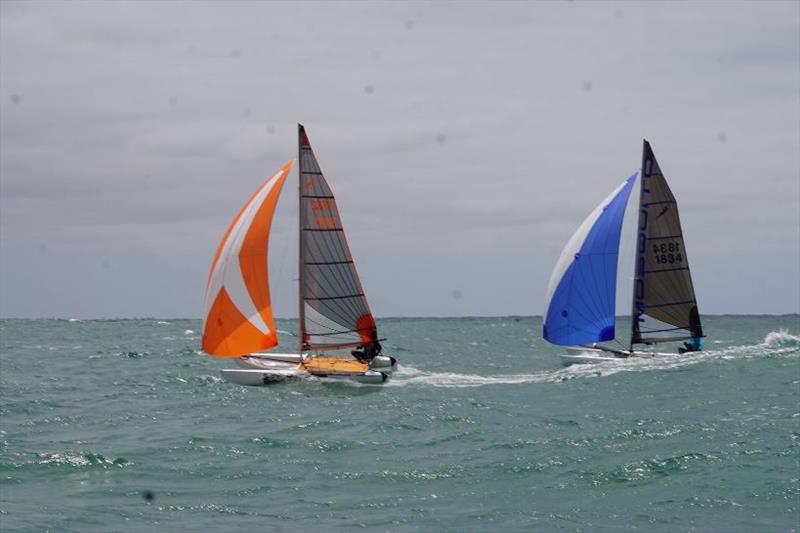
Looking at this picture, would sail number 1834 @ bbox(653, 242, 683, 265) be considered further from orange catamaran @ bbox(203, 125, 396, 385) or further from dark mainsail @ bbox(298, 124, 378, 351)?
dark mainsail @ bbox(298, 124, 378, 351)

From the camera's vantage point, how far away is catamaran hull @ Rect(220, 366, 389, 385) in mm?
31844

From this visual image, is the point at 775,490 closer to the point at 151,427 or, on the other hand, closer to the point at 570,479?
the point at 570,479

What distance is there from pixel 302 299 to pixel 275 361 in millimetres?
2221

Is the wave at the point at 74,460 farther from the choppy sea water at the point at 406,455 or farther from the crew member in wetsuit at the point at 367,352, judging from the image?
the crew member in wetsuit at the point at 367,352

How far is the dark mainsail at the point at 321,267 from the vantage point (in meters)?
34.0

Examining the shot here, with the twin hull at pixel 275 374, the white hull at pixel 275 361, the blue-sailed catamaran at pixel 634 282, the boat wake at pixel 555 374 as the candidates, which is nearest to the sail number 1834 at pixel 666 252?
the blue-sailed catamaran at pixel 634 282

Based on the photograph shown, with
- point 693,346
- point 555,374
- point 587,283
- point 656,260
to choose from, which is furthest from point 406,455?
point 693,346

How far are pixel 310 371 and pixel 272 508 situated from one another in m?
15.3

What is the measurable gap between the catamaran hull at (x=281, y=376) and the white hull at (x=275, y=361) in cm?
96

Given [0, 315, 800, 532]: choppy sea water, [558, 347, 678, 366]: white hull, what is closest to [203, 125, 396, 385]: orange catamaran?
[0, 315, 800, 532]: choppy sea water

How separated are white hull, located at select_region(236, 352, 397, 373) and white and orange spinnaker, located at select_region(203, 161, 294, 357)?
893mm

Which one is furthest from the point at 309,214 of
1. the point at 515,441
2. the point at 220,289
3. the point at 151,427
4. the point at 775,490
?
the point at 775,490

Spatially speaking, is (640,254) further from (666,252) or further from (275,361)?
(275,361)

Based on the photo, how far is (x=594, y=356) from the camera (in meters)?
40.8
